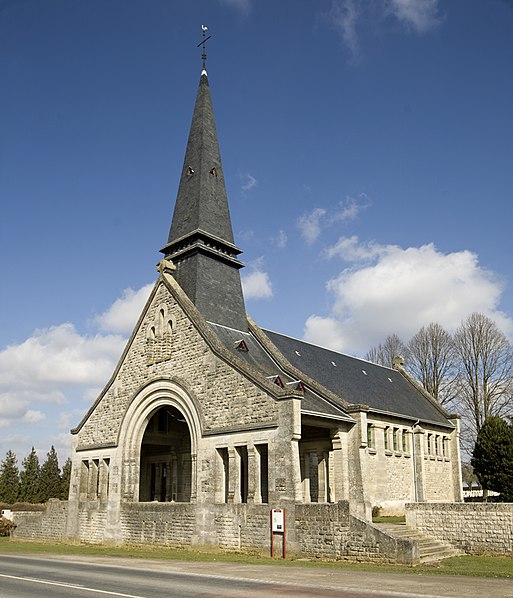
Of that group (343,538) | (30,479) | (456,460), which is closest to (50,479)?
(30,479)

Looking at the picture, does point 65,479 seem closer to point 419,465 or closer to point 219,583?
point 419,465

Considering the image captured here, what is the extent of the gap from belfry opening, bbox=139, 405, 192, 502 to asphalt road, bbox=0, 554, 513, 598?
14.1m

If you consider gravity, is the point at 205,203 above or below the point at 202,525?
above

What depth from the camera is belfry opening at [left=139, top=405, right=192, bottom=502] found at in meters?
31.4

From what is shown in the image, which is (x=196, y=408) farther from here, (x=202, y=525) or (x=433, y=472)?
(x=433, y=472)

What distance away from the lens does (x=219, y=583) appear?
12.8 m

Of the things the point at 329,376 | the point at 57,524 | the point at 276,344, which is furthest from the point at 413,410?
the point at 57,524

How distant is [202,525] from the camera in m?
23.8

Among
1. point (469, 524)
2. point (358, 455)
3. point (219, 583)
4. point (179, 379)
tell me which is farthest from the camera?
point (179, 379)

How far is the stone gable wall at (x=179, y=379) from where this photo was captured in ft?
77.7

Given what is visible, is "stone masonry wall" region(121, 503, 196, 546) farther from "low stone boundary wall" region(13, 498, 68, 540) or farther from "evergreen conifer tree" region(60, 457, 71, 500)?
"evergreen conifer tree" region(60, 457, 71, 500)

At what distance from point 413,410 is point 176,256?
694 inches

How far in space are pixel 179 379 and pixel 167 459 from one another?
813 centimetres

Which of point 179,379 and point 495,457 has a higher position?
point 179,379
